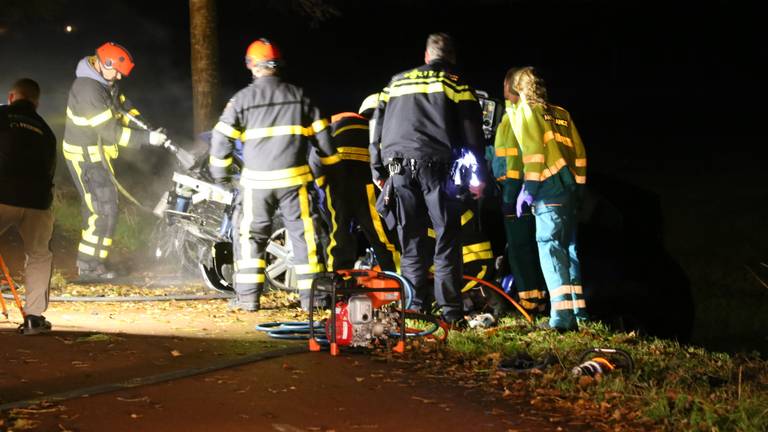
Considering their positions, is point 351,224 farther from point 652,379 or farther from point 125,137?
point 652,379

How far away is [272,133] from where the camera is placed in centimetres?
884

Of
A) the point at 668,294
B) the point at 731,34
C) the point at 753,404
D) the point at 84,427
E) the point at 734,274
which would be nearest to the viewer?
the point at 84,427

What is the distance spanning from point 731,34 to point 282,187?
38.9 meters

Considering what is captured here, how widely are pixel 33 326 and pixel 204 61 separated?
6.56 meters

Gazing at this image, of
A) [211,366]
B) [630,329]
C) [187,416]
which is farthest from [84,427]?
[630,329]

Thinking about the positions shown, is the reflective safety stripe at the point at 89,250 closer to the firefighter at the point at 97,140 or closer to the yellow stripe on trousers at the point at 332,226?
the firefighter at the point at 97,140

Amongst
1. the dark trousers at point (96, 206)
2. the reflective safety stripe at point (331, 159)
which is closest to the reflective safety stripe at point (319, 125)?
the reflective safety stripe at point (331, 159)

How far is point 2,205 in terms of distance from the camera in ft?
24.9

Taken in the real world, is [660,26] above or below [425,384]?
above

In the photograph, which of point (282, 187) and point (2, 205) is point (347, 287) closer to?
point (282, 187)

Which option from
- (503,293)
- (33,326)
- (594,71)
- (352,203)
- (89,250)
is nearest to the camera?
(33,326)

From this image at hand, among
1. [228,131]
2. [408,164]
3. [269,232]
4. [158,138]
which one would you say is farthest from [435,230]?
[158,138]

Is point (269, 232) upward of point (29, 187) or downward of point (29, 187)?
downward

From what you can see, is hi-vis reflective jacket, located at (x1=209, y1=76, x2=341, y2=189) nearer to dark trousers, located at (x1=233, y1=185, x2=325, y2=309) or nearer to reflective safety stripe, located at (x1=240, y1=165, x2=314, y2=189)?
reflective safety stripe, located at (x1=240, y1=165, x2=314, y2=189)
